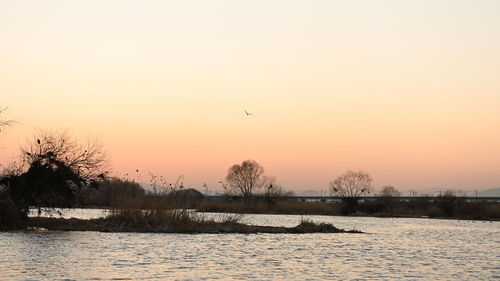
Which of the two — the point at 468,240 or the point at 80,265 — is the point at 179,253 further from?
the point at 468,240

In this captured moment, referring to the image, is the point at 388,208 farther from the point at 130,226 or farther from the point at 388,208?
the point at 130,226

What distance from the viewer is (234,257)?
30.7 metres

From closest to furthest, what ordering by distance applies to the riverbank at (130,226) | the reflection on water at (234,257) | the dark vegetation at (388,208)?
the reflection on water at (234,257) → the riverbank at (130,226) → the dark vegetation at (388,208)

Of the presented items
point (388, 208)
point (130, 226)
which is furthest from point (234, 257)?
point (388, 208)

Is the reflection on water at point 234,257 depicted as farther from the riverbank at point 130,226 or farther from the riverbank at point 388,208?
the riverbank at point 388,208

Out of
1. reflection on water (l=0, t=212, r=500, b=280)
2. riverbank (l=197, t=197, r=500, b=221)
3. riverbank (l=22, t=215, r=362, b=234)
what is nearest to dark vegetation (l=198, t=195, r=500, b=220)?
riverbank (l=197, t=197, r=500, b=221)

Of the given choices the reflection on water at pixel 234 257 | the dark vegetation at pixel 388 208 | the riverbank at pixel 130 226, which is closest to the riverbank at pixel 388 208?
the dark vegetation at pixel 388 208

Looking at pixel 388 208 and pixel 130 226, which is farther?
pixel 388 208

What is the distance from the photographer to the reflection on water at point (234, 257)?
81.0 ft

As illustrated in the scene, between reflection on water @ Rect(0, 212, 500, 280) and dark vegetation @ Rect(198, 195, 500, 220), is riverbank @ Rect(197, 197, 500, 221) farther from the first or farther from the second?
reflection on water @ Rect(0, 212, 500, 280)

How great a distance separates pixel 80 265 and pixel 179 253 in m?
6.88

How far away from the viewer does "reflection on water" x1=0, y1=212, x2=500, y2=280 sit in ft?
81.0

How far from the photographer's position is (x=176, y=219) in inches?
1804

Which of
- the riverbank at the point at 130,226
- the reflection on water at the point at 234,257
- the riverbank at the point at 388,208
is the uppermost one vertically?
the riverbank at the point at 388,208
